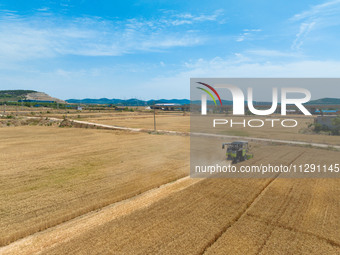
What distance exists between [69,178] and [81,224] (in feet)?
26.2

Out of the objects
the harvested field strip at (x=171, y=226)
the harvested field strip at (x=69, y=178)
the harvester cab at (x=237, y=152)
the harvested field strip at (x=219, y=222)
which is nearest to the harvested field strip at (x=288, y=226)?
the harvested field strip at (x=219, y=222)

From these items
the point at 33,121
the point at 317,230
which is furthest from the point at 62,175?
the point at 33,121

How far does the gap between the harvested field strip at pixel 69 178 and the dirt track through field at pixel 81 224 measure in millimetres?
511

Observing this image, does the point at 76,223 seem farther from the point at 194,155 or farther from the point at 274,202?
the point at 194,155

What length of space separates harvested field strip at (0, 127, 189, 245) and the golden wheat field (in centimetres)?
7

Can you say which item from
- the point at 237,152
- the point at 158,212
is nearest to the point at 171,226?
the point at 158,212

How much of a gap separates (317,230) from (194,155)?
1753cm

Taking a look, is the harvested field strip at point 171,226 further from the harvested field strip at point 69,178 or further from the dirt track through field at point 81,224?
the harvested field strip at point 69,178

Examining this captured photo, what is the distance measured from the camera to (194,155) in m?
27.5

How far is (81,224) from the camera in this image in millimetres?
11391

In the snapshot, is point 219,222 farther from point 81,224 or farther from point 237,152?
point 237,152

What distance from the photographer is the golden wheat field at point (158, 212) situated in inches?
372

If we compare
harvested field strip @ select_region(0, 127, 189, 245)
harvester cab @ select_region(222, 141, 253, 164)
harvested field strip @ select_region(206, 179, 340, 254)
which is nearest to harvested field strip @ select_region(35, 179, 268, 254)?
harvested field strip @ select_region(206, 179, 340, 254)

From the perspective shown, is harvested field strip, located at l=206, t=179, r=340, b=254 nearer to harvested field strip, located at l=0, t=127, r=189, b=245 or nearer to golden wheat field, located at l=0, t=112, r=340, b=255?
golden wheat field, located at l=0, t=112, r=340, b=255
